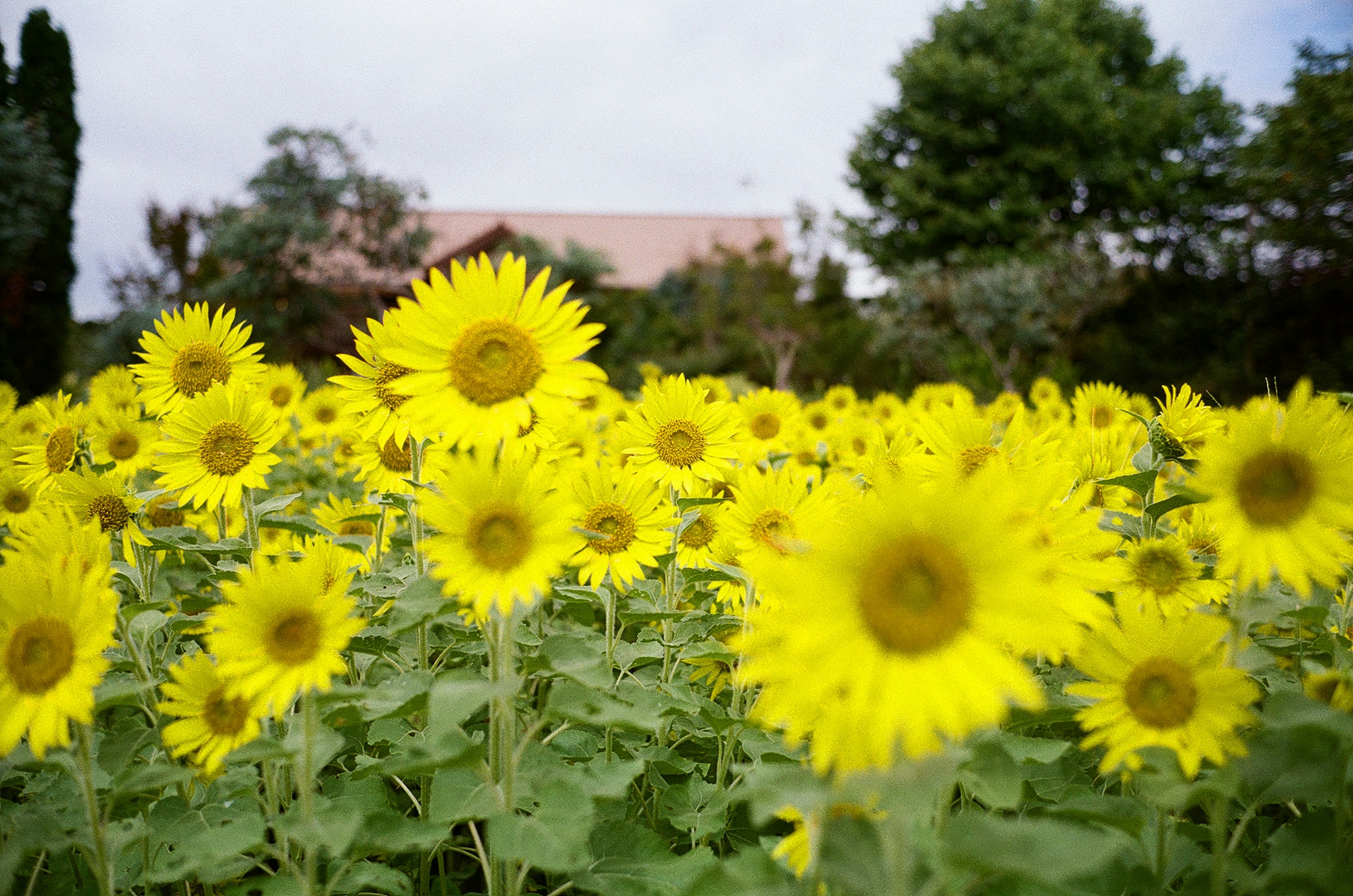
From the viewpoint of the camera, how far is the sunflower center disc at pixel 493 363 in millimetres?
1604

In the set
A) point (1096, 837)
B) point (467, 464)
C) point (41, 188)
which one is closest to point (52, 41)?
point (41, 188)

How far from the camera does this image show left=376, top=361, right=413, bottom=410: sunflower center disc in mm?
2121

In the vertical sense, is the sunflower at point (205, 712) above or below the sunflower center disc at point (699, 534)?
below

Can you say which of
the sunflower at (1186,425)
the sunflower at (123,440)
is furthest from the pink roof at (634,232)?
the sunflower at (1186,425)

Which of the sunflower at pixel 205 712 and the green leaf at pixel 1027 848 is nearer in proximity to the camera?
the green leaf at pixel 1027 848

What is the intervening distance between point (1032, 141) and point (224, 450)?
95.6ft

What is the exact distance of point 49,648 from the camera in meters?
1.41

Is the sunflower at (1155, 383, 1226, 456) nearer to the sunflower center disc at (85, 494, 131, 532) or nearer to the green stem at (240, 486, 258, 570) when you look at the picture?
the green stem at (240, 486, 258, 570)

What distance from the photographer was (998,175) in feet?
83.8

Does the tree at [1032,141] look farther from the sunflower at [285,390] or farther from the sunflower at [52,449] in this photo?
the sunflower at [52,449]

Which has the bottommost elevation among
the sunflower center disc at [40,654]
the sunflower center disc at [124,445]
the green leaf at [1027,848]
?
the green leaf at [1027,848]

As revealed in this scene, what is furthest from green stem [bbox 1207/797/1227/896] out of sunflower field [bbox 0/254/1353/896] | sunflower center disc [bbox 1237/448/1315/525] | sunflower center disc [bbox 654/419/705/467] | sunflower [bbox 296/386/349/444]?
sunflower [bbox 296/386/349/444]

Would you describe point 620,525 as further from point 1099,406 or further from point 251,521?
point 1099,406

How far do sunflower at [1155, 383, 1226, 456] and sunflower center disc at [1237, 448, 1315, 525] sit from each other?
535mm
